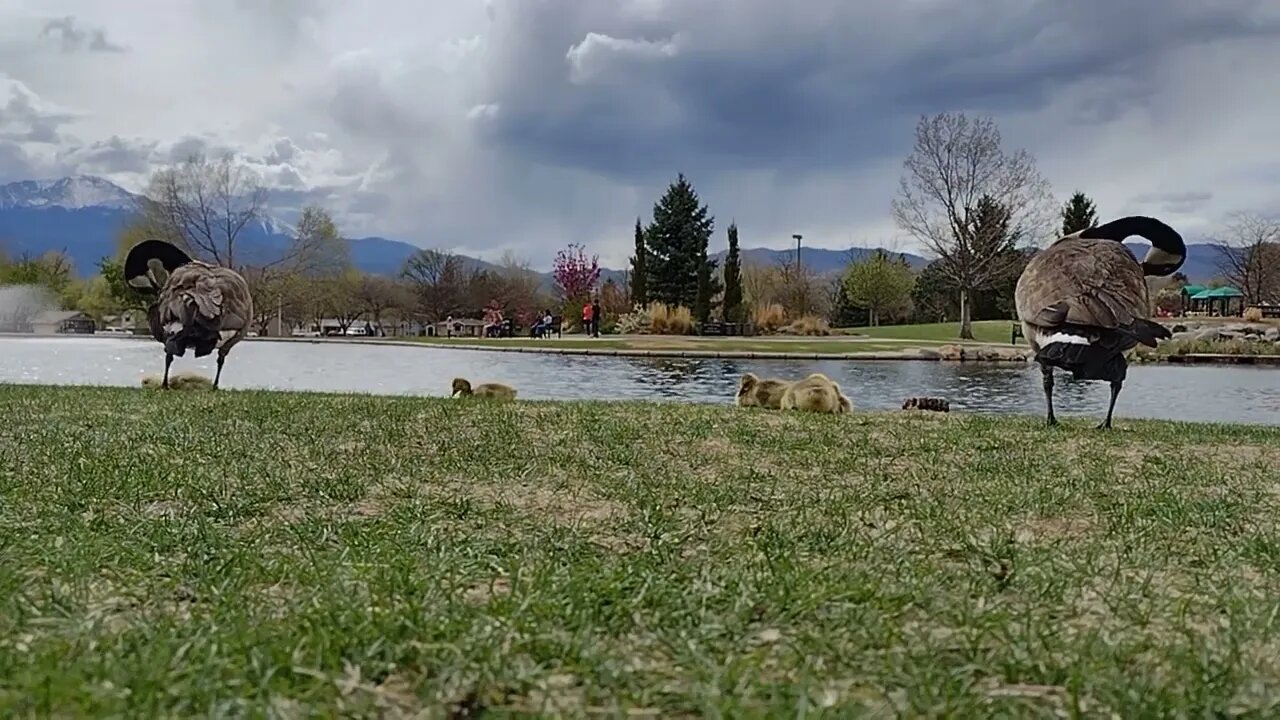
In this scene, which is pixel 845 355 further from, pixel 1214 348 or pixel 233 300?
pixel 233 300

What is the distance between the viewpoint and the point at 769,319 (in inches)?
1355

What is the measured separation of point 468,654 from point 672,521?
1154 mm

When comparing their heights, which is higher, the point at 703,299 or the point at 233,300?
the point at 703,299

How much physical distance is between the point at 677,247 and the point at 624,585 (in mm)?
37498

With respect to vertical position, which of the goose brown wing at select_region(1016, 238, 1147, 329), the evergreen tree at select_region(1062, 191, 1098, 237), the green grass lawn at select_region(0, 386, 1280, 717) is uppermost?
the evergreen tree at select_region(1062, 191, 1098, 237)

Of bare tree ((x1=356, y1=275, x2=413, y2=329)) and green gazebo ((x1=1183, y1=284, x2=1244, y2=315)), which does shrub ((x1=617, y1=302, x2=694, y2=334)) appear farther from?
green gazebo ((x1=1183, y1=284, x2=1244, y2=315))

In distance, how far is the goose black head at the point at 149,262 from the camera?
9797 millimetres

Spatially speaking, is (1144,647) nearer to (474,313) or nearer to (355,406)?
(355,406)

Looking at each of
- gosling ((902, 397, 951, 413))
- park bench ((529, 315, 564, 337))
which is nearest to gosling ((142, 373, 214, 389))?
gosling ((902, 397, 951, 413))

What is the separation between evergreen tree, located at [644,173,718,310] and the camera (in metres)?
38.5

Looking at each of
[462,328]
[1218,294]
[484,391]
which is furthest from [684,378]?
[1218,294]

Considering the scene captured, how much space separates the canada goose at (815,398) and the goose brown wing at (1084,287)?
5.45 ft

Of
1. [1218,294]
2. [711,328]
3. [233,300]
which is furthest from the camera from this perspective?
[1218,294]

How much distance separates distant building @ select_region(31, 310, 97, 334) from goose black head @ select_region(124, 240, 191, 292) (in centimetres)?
3519
